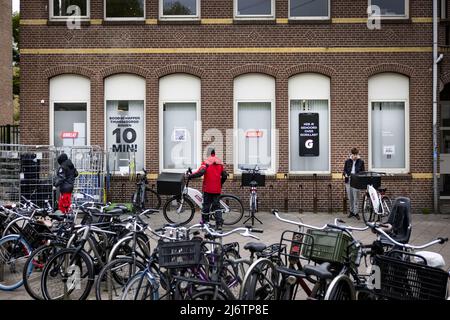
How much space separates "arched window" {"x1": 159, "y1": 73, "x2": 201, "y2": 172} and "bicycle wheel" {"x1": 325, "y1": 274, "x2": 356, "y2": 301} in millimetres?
12426

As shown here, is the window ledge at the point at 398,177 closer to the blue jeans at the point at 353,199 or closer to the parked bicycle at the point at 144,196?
the blue jeans at the point at 353,199

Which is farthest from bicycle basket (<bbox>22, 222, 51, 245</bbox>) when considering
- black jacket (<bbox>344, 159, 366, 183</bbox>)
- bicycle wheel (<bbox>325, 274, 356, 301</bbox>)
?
black jacket (<bbox>344, 159, 366, 183</bbox>)

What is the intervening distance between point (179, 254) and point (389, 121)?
13.3 metres

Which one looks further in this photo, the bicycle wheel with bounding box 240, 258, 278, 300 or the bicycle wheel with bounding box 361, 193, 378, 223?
the bicycle wheel with bounding box 361, 193, 378, 223

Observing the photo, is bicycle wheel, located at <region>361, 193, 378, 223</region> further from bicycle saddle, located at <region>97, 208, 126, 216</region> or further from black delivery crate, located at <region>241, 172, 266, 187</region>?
bicycle saddle, located at <region>97, 208, 126, 216</region>

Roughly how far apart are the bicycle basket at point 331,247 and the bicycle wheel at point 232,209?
8.29 m

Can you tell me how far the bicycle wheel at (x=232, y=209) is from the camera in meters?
14.8

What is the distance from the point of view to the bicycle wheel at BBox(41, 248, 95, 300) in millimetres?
6898

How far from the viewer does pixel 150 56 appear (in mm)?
17531

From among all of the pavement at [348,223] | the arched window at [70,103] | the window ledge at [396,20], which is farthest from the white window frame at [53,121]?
the window ledge at [396,20]

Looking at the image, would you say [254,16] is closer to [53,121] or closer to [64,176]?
[53,121]

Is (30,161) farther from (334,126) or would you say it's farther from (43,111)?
(334,126)

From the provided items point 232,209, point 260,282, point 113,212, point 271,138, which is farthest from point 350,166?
point 260,282
